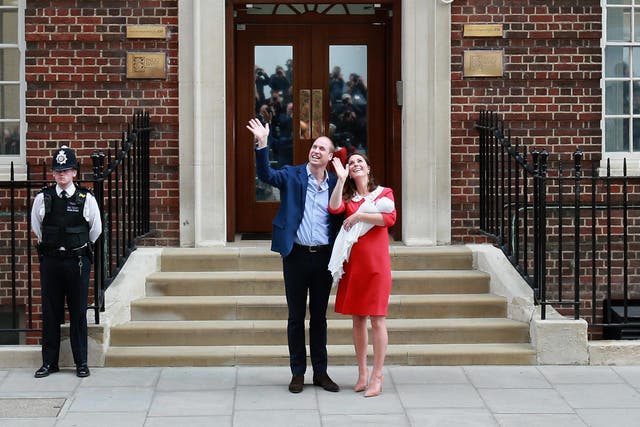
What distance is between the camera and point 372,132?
11.9 meters

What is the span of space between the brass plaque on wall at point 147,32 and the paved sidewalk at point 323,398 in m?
3.49

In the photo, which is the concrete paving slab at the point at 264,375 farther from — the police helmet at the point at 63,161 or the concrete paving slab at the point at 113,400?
the police helmet at the point at 63,161

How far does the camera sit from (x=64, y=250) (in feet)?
27.7

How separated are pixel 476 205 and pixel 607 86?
5.99 feet

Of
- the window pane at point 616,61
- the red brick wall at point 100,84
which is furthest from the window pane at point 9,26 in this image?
the window pane at point 616,61

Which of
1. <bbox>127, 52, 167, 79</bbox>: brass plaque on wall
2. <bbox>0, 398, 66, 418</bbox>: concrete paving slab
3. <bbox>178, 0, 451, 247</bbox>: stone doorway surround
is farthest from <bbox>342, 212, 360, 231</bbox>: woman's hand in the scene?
<bbox>127, 52, 167, 79</bbox>: brass plaque on wall

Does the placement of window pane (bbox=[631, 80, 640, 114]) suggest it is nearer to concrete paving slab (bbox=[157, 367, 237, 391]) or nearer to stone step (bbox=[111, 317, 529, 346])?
stone step (bbox=[111, 317, 529, 346])

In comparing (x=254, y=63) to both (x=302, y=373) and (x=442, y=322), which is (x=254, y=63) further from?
(x=302, y=373)

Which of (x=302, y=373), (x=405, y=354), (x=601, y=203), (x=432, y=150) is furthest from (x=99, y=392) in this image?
(x=601, y=203)

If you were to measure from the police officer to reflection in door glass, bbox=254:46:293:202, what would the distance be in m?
3.54

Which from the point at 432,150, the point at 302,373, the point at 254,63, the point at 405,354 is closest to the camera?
the point at 302,373

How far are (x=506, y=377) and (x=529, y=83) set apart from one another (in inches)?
138

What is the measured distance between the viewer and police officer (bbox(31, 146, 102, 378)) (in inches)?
332

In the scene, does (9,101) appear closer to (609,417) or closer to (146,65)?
A: (146,65)
